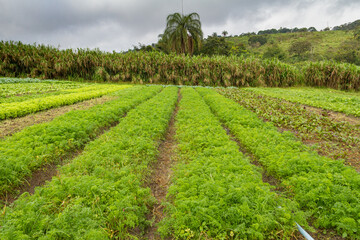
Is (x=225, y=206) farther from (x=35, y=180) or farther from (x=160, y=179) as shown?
(x=35, y=180)

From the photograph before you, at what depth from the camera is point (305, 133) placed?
716cm

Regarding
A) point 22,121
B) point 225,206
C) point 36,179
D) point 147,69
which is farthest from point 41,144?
point 147,69

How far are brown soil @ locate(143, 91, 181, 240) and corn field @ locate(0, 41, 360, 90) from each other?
19.8 m

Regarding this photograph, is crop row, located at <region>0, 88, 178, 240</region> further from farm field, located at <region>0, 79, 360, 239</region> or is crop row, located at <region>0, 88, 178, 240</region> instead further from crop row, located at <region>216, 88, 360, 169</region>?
crop row, located at <region>216, 88, 360, 169</region>

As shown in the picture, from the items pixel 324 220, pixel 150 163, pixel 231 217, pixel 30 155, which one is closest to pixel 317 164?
Result: pixel 324 220

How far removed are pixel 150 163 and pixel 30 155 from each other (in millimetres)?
2870

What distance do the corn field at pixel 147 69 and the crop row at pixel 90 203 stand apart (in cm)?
2188

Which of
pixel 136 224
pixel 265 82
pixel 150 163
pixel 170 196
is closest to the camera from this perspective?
pixel 136 224

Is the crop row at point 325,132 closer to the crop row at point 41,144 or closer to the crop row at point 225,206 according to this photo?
the crop row at point 225,206

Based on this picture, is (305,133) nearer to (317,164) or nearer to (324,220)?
(317,164)

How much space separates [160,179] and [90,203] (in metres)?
1.98

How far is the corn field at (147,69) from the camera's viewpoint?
25.1 m

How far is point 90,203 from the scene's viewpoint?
10.4 feet

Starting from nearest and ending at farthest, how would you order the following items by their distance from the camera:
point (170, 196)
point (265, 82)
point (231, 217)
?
point (231, 217)
point (170, 196)
point (265, 82)
